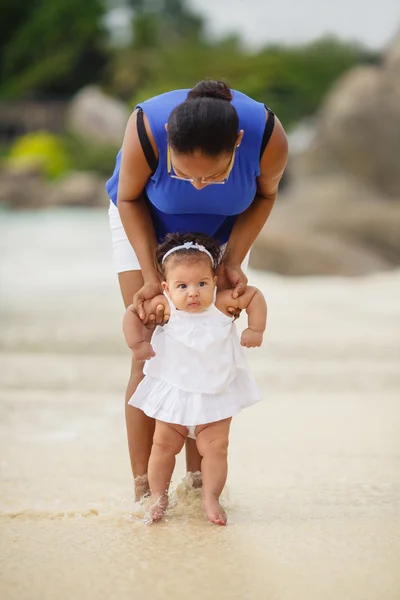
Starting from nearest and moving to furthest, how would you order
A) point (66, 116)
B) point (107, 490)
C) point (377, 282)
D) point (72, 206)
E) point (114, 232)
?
point (114, 232) → point (107, 490) → point (377, 282) → point (72, 206) → point (66, 116)

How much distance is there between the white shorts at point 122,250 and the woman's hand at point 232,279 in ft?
0.38

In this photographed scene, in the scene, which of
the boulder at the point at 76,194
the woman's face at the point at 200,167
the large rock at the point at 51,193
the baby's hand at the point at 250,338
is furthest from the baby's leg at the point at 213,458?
the boulder at the point at 76,194

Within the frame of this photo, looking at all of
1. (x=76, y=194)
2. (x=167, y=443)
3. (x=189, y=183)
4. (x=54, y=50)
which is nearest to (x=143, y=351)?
(x=167, y=443)

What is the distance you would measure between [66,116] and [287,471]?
33.5 metres

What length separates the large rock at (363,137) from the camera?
45.1 ft

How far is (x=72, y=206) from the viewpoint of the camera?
26.8 m

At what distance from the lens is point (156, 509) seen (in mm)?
2836

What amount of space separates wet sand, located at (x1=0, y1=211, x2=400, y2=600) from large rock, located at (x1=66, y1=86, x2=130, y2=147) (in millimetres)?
24817

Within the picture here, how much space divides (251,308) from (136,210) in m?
0.48

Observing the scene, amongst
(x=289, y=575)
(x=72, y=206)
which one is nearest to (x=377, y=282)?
(x=289, y=575)

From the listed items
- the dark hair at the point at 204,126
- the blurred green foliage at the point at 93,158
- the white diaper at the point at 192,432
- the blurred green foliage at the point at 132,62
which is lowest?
the white diaper at the point at 192,432

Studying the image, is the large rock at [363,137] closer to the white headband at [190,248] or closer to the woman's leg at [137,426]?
the woman's leg at [137,426]

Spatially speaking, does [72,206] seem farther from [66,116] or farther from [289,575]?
[289,575]

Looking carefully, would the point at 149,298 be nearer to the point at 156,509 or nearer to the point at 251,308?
the point at 251,308
